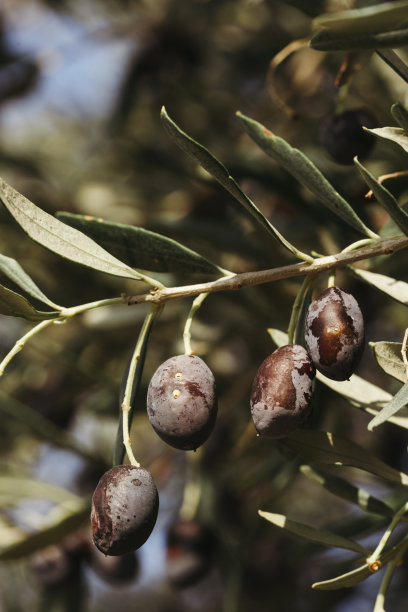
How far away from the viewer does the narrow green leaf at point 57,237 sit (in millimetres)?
921

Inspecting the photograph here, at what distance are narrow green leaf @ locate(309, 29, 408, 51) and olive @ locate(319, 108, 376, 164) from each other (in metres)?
0.44

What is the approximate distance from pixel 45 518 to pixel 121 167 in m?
1.74

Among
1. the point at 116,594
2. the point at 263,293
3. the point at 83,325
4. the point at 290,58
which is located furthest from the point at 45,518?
the point at 116,594

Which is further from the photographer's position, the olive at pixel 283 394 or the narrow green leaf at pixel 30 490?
the narrow green leaf at pixel 30 490

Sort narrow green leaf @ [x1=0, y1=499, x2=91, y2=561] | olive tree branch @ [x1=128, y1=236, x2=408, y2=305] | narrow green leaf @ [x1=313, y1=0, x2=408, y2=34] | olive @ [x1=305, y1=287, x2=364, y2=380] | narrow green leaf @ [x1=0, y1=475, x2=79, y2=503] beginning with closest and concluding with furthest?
narrow green leaf @ [x1=313, y1=0, x2=408, y2=34], olive @ [x1=305, y1=287, x2=364, y2=380], olive tree branch @ [x1=128, y1=236, x2=408, y2=305], narrow green leaf @ [x1=0, y1=499, x2=91, y2=561], narrow green leaf @ [x1=0, y1=475, x2=79, y2=503]

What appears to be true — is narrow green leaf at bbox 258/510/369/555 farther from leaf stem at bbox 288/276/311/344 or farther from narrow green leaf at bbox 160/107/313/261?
narrow green leaf at bbox 160/107/313/261

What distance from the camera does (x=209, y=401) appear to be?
87 centimetres

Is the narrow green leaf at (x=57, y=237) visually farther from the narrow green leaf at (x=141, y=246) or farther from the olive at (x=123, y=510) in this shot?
the olive at (x=123, y=510)

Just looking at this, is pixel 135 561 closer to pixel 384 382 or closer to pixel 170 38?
pixel 384 382

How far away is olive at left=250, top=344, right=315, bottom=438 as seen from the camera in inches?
33.1

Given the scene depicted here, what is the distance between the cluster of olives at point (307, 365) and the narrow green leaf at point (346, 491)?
30cm

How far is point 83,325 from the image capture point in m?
2.28

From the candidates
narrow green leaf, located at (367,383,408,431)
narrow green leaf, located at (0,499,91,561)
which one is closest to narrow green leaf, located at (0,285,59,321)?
narrow green leaf, located at (367,383,408,431)

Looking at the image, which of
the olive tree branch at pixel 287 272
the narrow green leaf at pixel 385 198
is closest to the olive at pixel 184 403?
the olive tree branch at pixel 287 272
